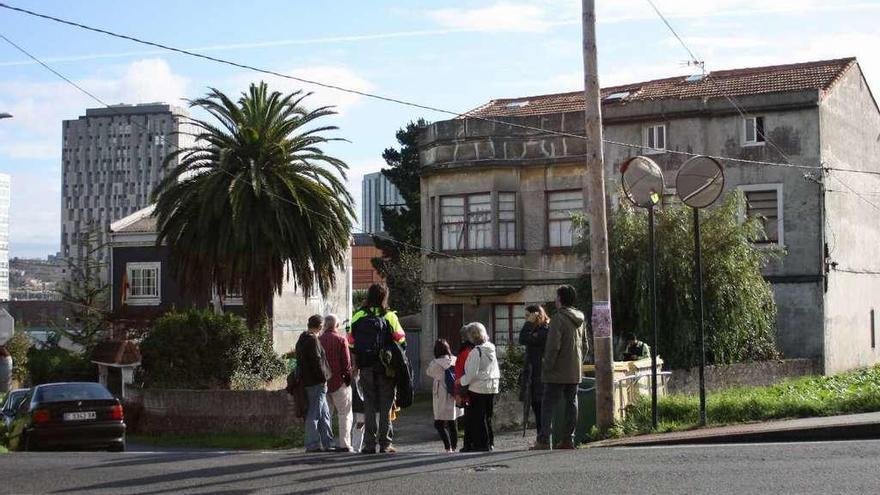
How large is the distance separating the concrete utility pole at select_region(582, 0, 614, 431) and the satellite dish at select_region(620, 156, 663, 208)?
37 centimetres

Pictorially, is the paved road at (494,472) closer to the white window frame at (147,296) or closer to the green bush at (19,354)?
the green bush at (19,354)

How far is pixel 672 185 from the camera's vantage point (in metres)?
33.7

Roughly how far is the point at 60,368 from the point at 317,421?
30326mm

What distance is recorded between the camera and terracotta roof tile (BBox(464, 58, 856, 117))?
3538 cm

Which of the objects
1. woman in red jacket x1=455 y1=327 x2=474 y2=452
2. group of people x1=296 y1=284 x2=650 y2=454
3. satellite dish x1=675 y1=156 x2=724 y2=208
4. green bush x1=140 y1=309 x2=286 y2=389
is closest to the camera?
group of people x1=296 y1=284 x2=650 y2=454

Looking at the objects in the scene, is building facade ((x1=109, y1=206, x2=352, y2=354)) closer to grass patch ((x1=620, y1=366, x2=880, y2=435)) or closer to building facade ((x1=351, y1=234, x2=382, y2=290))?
grass patch ((x1=620, y1=366, x2=880, y2=435))

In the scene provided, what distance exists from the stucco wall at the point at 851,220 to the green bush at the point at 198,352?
16.4 meters

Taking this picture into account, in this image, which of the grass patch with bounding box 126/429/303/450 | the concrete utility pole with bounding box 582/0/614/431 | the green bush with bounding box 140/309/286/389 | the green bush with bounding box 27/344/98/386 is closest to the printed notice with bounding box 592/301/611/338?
the concrete utility pole with bounding box 582/0/614/431

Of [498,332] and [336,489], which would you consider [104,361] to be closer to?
[498,332]

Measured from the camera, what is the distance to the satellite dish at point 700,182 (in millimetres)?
15750

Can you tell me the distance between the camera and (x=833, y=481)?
9.70m

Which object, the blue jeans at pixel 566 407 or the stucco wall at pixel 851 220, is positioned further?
the stucco wall at pixel 851 220

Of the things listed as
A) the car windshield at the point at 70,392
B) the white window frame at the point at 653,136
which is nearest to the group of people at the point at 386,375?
the car windshield at the point at 70,392

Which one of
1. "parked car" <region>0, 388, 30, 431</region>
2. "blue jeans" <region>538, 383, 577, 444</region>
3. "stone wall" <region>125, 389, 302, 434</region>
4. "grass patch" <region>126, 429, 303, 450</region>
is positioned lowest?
"grass patch" <region>126, 429, 303, 450</region>
